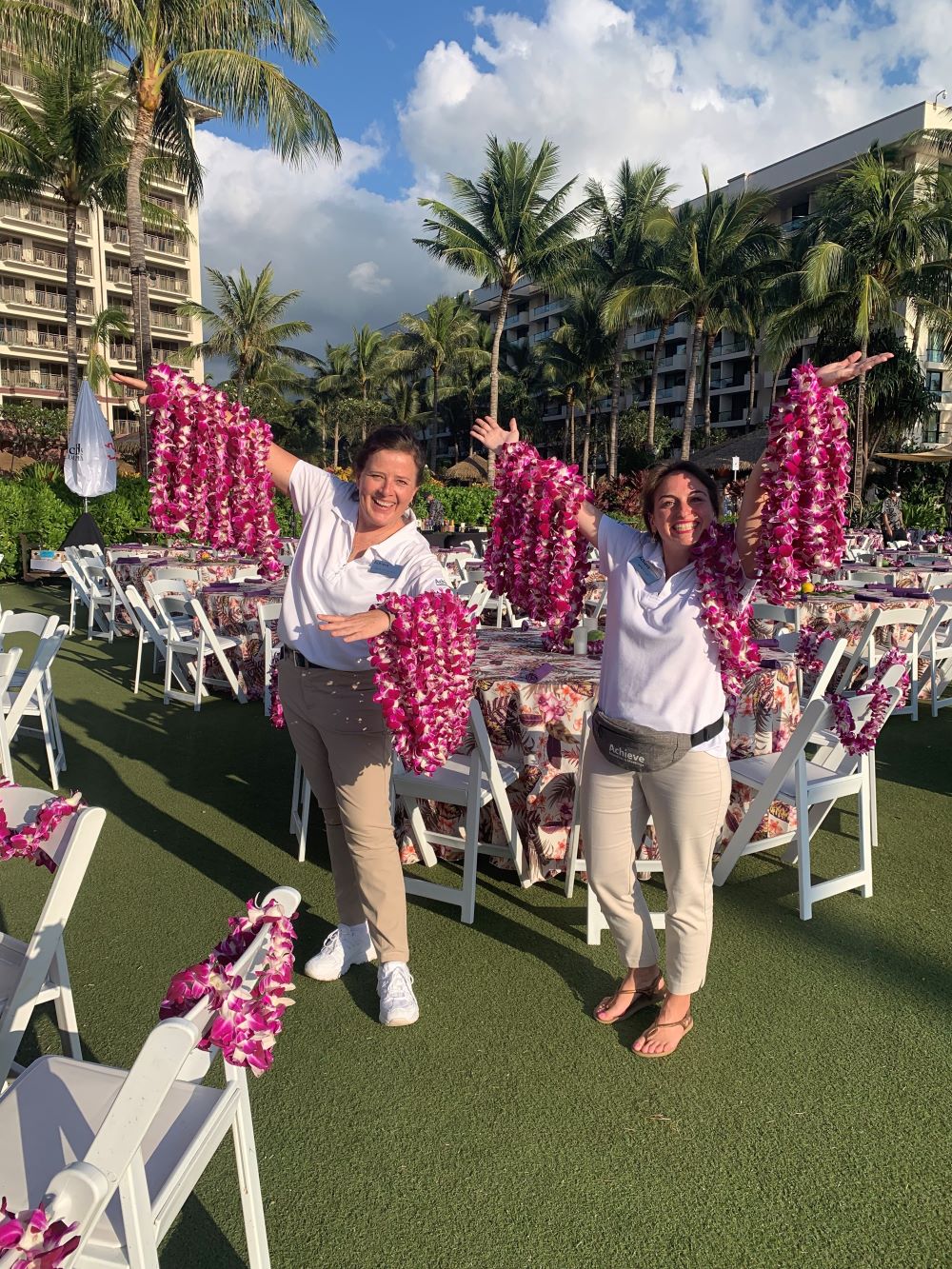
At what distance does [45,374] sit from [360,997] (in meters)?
50.8

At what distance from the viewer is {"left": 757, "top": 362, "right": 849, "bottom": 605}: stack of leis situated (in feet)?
7.00

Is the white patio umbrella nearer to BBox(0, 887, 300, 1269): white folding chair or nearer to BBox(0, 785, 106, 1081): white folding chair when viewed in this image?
BBox(0, 785, 106, 1081): white folding chair

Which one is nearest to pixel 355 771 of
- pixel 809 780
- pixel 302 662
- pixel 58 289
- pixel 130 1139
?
pixel 302 662

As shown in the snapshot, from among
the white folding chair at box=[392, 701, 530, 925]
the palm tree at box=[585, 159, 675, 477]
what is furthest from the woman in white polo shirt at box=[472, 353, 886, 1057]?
the palm tree at box=[585, 159, 675, 477]

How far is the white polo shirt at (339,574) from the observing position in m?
2.50

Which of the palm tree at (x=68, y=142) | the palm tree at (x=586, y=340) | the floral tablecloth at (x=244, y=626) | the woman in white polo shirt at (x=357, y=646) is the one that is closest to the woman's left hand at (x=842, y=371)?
the woman in white polo shirt at (x=357, y=646)

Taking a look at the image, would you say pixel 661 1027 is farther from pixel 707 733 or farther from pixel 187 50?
pixel 187 50

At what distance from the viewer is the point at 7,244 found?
4256cm

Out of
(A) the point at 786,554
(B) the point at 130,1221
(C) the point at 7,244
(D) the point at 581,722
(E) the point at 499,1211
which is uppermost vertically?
(C) the point at 7,244

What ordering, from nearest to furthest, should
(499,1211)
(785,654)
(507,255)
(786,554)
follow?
(499,1211), (786,554), (785,654), (507,255)

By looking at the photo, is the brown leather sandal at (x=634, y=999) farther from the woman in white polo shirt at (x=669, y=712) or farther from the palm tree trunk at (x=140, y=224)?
the palm tree trunk at (x=140, y=224)

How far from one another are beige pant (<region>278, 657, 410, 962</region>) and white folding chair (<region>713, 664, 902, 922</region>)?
1.55 m

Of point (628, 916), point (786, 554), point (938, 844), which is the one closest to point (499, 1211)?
point (628, 916)

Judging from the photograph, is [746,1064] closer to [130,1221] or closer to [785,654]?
[130,1221]
